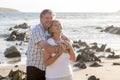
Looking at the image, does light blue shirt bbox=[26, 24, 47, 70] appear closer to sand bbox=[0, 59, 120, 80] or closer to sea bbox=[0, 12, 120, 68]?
sand bbox=[0, 59, 120, 80]

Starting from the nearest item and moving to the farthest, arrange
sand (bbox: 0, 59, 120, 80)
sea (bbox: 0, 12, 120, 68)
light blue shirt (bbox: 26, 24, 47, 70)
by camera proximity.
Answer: light blue shirt (bbox: 26, 24, 47, 70), sand (bbox: 0, 59, 120, 80), sea (bbox: 0, 12, 120, 68)

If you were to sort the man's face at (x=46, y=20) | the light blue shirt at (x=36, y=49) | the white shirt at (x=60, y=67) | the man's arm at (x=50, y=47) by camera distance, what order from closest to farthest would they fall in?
the man's arm at (x=50, y=47) < the white shirt at (x=60, y=67) < the man's face at (x=46, y=20) < the light blue shirt at (x=36, y=49)

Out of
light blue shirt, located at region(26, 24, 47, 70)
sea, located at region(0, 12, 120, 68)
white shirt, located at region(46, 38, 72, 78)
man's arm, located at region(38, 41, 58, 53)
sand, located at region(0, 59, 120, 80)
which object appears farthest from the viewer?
sea, located at region(0, 12, 120, 68)

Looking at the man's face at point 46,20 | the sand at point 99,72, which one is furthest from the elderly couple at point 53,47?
the sand at point 99,72

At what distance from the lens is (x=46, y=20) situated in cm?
640

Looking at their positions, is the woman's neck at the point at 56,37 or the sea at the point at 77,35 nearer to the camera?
the woman's neck at the point at 56,37

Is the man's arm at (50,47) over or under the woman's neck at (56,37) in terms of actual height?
under

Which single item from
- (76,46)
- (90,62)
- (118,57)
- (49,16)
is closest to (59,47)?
(49,16)

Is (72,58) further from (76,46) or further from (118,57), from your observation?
(76,46)

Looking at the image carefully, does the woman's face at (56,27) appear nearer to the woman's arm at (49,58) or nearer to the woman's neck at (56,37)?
the woman's neck at (56,37)

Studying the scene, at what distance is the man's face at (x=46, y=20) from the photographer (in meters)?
6.34

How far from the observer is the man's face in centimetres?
634

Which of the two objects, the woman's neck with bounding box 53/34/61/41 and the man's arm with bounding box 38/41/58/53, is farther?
the woman's neck with bounding box 53/34/61/41

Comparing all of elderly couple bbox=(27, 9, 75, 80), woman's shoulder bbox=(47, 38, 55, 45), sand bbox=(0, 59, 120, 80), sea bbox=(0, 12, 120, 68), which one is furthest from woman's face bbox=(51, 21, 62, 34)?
sea bbox=(0, 12, 120, 68)
